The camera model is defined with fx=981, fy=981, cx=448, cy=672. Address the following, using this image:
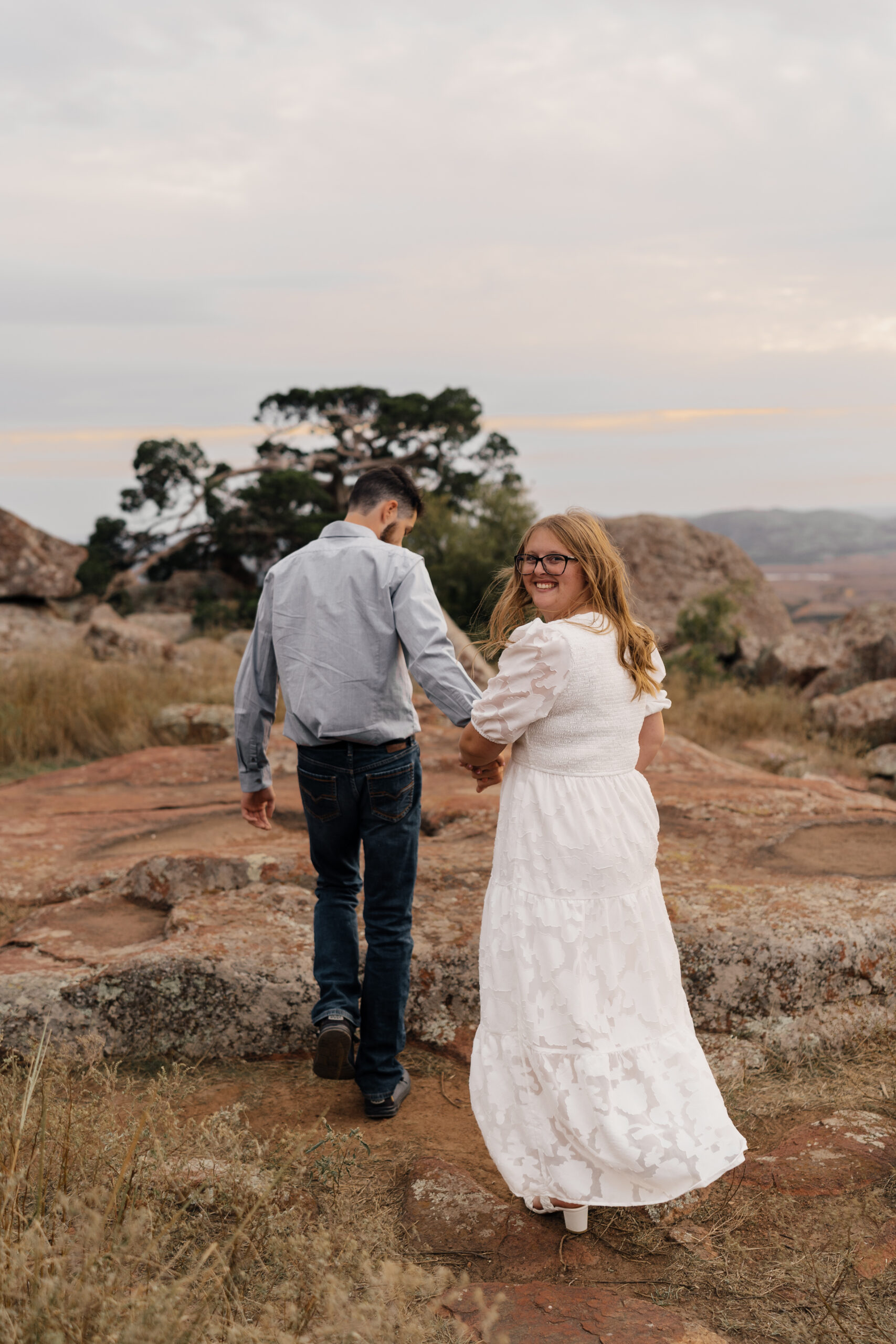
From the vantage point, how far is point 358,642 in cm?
280

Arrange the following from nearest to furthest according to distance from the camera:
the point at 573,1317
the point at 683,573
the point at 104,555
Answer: the point at 573,1317 → the point at 683,573 → the point at 104,555

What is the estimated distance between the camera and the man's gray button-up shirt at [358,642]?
2.75 metres

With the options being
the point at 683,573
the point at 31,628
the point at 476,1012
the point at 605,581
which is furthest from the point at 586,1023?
the point at 683,573

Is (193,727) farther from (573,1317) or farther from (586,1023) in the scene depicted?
(573,1317)

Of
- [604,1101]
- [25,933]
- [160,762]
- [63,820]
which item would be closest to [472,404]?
[160,762]

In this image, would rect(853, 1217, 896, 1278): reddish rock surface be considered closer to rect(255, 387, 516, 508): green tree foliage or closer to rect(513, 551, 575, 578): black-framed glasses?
rect(513, 551, 575, 578): black-framed glasses

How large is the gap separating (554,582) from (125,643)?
8697 mm

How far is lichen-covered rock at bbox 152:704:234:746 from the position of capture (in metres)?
7.29

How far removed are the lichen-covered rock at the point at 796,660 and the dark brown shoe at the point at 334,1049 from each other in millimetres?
8953

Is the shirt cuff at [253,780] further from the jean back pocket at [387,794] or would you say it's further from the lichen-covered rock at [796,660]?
the lichen-covered rock at [796,660]

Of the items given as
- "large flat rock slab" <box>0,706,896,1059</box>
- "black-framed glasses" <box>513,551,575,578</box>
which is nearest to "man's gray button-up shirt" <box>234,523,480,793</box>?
"black-framed glasses" <box>513,551,575,578</box>

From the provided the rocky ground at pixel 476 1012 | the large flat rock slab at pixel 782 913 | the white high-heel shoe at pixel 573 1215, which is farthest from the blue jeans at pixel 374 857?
the large flat rock slab at pixel 782 913

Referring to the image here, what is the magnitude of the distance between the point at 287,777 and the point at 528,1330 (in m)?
4.06

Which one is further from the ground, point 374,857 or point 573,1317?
point 374,857
